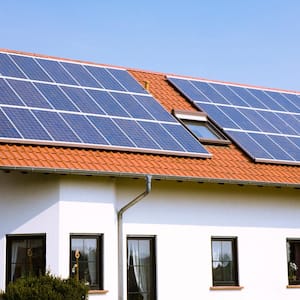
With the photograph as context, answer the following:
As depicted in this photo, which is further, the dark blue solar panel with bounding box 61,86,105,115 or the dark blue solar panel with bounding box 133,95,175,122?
the dark blue solar panel with bounding box 133,95,175,122

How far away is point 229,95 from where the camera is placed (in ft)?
72.3

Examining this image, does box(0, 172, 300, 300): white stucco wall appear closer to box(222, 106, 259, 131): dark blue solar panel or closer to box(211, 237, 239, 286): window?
box(211, 237, 239, 286): window

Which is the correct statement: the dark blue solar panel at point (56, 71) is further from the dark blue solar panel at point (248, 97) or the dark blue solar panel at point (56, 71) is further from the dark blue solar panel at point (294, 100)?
the dark blue solar panel at point (294, 100)

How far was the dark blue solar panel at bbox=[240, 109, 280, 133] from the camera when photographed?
20.3 m

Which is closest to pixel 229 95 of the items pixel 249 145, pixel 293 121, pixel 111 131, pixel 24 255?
pixel 293 121

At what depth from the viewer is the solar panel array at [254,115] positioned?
1925 centimetres

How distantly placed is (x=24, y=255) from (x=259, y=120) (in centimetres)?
811

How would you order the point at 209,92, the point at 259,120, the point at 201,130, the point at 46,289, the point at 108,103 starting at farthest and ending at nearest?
the point at 209,92 < the point at 259,120 < the point at 201,130 < the point at 108,103 < the point at 46,289

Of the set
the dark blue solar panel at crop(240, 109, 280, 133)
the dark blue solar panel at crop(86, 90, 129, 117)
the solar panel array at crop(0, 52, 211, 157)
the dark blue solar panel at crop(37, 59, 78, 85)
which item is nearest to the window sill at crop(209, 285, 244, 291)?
the solar panel array at crop(0, 52, 211, 157)

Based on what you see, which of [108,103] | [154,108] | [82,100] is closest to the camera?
[82,100]

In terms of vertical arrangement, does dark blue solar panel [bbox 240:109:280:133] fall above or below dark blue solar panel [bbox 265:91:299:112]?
below

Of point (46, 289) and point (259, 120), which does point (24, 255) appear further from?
point (259, 120)

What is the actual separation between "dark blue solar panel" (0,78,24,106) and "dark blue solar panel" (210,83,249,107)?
6.83m

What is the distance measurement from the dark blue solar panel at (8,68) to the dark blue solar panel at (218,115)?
16.0ft
